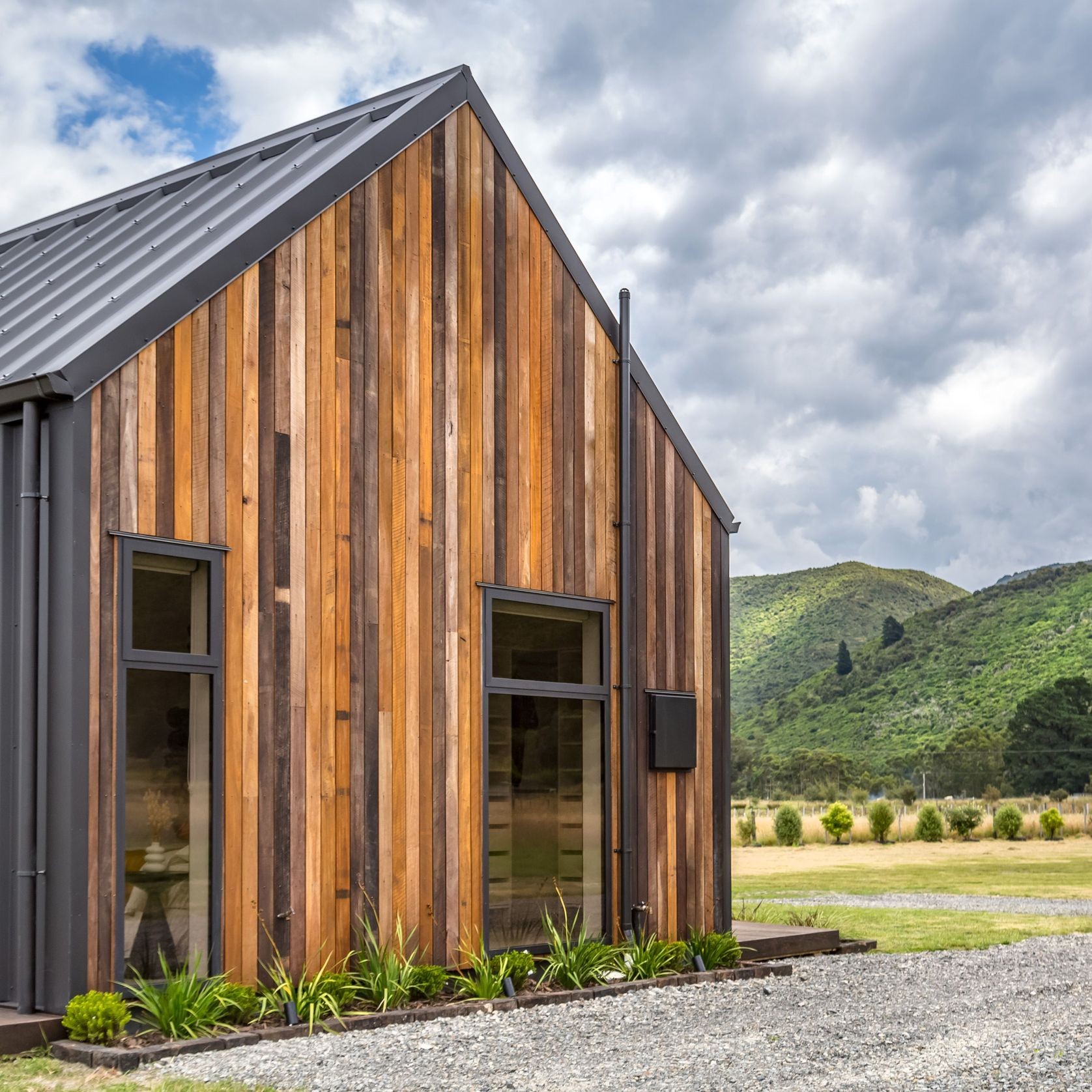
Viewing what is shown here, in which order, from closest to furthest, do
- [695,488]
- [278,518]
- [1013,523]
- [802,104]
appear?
[278,518], [695,488], [802,104], [1013,523]

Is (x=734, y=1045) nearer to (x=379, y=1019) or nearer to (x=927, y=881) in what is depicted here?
(x=379, y=1019)

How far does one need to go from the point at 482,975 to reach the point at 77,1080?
2.82 meters

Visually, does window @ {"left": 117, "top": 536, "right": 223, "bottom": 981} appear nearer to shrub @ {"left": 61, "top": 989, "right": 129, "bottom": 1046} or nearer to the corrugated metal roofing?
shrub @ {"left": 61, "top": 989, "right": 129, "bottom": 1046}

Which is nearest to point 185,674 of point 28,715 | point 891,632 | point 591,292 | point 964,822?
point 28,715

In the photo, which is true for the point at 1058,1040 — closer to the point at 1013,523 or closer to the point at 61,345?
the point at 61,345

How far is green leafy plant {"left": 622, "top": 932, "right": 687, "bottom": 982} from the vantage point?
8.58 metres

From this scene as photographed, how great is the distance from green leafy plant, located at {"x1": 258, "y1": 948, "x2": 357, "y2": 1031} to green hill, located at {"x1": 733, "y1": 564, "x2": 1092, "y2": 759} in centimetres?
5571

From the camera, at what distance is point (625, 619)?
9.29 meters

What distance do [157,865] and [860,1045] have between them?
3.48 m

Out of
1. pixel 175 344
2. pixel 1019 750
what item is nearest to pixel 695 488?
pixel 175 344

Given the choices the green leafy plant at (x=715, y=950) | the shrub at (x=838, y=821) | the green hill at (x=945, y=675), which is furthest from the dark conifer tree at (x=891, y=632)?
the green leafy plant at (x=715, y=950)

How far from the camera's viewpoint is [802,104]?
21.9 meters

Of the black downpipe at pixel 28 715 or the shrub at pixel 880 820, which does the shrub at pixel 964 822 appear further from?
the black downpipe at pixel 28 715

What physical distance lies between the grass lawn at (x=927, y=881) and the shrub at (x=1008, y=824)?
1.13ft
